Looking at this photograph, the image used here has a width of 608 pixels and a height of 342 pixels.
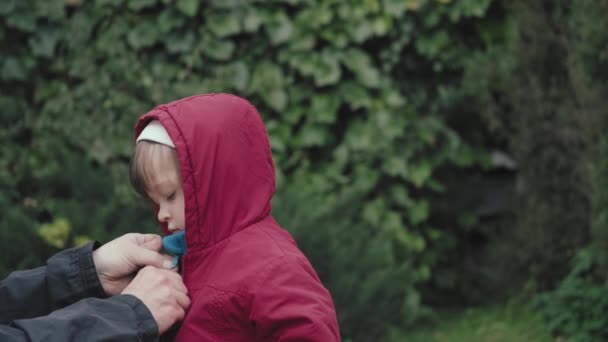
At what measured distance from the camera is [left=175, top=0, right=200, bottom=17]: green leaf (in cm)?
475

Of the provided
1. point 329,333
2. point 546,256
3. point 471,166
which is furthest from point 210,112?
point 471,166

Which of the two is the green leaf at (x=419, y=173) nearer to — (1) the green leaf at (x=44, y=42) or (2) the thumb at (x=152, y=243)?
(1) the green leaf at (x=44, y=42)

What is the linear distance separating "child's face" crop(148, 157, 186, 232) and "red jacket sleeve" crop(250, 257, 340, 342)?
0.27m

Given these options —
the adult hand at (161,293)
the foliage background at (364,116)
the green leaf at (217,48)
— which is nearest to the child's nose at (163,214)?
the adult hand at (161,293)

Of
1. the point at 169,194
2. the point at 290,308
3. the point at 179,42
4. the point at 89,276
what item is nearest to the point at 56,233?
the point at 179,42

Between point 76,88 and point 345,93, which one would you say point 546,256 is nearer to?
point 345,93

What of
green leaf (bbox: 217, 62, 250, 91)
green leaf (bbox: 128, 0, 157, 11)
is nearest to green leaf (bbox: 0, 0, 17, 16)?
green leaf (bbox: 128, 0, 157, 11)

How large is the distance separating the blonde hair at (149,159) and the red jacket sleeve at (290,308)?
0.33 m

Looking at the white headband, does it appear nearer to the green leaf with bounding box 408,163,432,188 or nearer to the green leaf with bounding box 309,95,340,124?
the green leaf with bounding box 309,95,340,124

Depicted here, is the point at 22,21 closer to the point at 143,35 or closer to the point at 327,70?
the point at 143,35

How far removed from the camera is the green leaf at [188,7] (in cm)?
475

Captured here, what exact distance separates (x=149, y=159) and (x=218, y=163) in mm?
157

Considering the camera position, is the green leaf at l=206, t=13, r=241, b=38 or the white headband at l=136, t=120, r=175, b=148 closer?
the white headband at l=136, t=120, r=175, b=148

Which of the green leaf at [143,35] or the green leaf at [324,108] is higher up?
the green leaf at [143,35]
